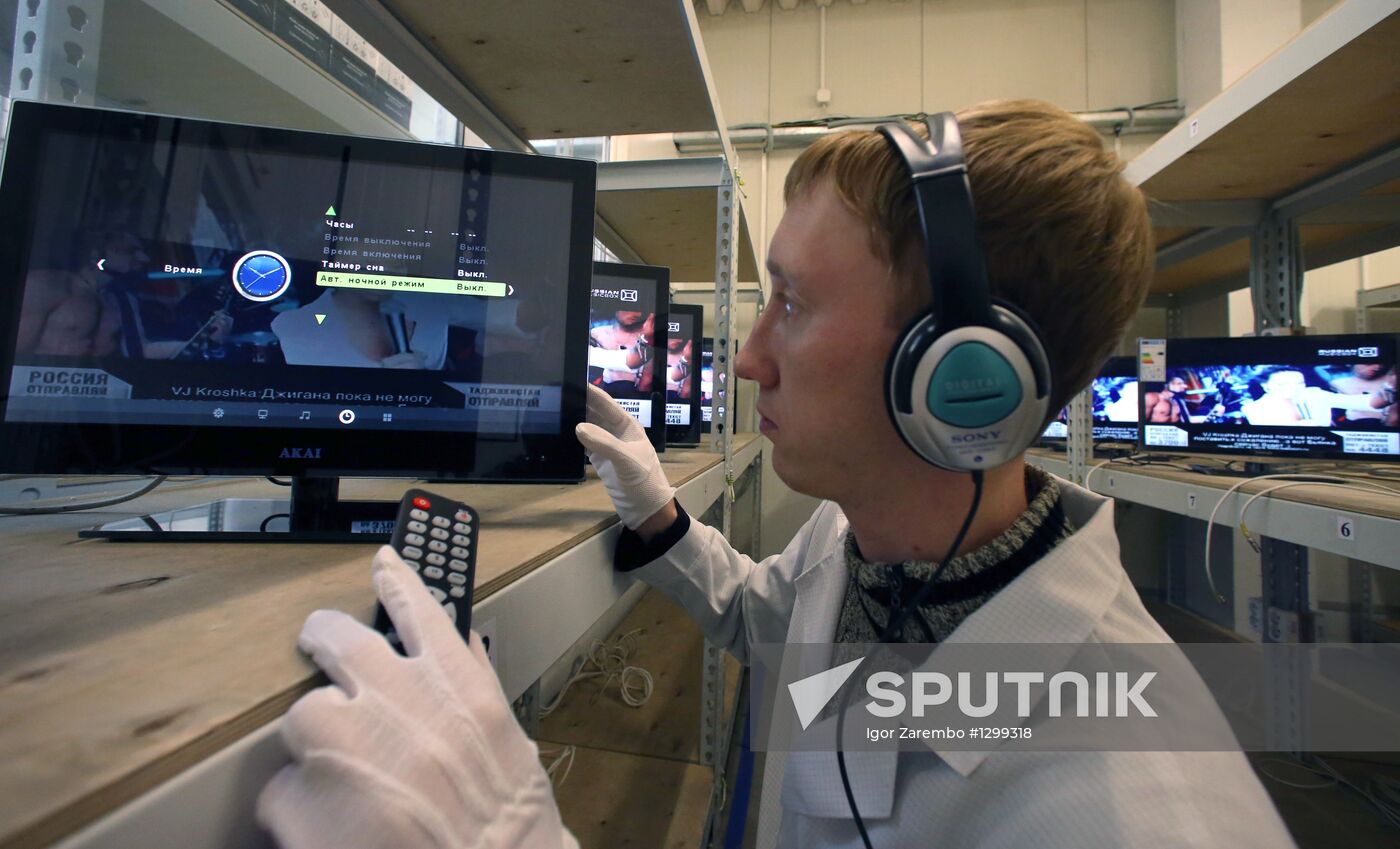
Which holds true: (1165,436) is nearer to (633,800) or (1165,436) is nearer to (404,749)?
(633,800)

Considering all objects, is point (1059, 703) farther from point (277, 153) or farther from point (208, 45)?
point (208, 45)

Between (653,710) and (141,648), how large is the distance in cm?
157

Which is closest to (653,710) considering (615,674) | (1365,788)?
(615,674)

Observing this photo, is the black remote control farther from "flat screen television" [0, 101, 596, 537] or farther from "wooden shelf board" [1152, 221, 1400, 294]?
"wooden shelf board" [1152, 221, 1400, 294]

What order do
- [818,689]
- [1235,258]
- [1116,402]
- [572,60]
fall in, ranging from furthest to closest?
[1116,402] → [1235,258] → [572,60] → [818,689]

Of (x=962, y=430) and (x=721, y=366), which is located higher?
(x=721, y=366)

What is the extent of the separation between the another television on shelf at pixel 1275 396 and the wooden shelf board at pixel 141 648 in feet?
6.62

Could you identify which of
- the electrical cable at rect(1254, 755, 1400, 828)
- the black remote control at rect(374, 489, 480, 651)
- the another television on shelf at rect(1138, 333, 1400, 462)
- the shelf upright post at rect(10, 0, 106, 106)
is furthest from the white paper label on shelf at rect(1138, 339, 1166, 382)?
the shelf upright post at rect(10, 0, 106, 106)

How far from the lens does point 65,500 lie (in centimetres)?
72

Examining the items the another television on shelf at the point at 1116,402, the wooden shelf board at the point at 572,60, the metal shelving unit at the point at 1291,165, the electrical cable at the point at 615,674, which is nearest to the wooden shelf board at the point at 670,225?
the wooden shelf board at the point at 572,60

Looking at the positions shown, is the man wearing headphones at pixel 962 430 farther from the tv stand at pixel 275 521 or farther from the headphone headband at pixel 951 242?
the tv stand at pixel 275 521

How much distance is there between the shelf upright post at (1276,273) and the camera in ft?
6.29

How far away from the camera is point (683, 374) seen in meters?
1.65

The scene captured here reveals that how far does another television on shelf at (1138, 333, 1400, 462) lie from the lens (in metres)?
1.49
